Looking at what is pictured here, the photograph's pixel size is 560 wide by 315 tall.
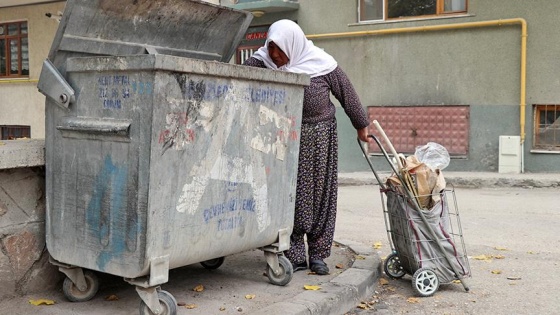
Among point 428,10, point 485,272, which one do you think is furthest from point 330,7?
point 485,272

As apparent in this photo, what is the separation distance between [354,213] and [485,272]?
327cm

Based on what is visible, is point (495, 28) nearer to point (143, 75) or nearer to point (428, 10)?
point (428, 10)

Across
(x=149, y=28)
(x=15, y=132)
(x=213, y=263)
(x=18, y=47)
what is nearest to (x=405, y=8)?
(x=213, y=263)

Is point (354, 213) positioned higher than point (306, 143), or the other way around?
point (306, 143)

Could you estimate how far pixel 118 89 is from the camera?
3178mm

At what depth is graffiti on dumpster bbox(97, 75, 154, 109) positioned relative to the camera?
3.07m

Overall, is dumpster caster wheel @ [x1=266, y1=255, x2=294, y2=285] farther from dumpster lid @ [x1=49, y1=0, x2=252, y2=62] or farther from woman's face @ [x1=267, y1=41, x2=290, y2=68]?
dumpster lid @ [x1=49, y1=0, x2=252, y2=62]

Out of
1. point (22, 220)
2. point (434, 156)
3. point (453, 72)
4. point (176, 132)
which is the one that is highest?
point (453, 72)

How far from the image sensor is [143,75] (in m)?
3.06

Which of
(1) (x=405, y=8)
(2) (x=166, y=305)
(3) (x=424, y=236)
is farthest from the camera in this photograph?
(1) (x=405, y=8)

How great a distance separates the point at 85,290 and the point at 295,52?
2.06 m

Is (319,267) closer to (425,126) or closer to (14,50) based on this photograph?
(425,126)

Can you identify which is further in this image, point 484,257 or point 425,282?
point 484,257

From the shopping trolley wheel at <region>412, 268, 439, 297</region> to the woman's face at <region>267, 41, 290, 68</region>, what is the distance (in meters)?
1.69
